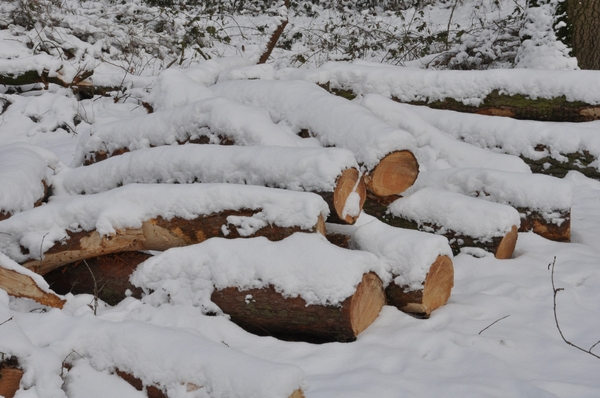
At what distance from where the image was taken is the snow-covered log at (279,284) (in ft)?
9.61

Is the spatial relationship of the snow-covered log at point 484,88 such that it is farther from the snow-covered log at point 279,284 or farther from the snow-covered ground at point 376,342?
the snow-covered log at point 279,284

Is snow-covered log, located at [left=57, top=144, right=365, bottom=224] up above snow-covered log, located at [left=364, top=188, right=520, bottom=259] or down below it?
above

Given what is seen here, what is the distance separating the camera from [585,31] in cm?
654

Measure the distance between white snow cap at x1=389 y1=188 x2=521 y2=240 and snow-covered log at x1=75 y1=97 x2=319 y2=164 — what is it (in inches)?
32.7

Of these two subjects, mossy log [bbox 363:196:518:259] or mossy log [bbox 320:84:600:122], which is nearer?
mossy log [bbox 363:196:518:259]

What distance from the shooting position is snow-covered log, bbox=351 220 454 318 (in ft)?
10.5

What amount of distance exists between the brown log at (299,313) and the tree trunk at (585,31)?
4822 millimetres

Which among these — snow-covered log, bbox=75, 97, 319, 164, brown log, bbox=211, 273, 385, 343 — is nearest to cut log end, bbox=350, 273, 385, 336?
brown log, bbox=211, 273, 385, 343

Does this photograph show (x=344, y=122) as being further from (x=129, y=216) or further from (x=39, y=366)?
(x=39, y=366)

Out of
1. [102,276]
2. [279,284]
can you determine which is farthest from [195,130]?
[279,284]

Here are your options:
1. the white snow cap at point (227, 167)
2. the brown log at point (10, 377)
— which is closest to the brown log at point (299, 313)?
the white snow cap at point (227, 167)

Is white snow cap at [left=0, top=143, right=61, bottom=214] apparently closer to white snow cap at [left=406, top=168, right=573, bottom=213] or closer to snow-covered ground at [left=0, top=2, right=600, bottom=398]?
snow-covered ground at [left=0, top=2, right=600, bottom=398]

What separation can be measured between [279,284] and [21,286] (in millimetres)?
1320

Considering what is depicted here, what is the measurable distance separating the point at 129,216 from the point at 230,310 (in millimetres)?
831
